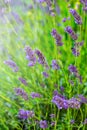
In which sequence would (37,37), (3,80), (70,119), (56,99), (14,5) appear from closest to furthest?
(56,99), (70,119), (3,80), (37,37), (14,5)

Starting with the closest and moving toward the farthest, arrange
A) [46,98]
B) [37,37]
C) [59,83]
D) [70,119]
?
[70,119]
[46,98]
[59,83]
[37,37]

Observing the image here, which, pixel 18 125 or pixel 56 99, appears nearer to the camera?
pixel 56 99

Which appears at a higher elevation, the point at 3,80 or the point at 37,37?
the point at 37,37

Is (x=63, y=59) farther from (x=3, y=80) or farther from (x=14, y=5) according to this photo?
(x=14, y=5)

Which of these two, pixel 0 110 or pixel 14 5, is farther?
pixel 14 5

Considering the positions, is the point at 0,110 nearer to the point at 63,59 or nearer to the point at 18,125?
the point at 18,125

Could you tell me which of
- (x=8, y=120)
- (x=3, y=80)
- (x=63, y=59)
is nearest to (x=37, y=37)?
(x=63, y=59)

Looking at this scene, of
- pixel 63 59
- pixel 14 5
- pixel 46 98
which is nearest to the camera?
pixel 46 98

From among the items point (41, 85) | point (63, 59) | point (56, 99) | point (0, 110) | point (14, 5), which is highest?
point (14, 5)

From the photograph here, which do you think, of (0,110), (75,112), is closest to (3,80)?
(0,110)
